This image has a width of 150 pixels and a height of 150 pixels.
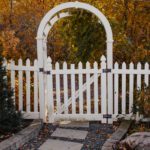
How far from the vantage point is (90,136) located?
705cm

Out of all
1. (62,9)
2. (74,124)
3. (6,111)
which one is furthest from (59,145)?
(62,9)

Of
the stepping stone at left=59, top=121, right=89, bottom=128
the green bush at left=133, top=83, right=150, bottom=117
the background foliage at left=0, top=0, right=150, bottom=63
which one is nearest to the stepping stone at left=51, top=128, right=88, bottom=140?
the stepping stone at left=59, top=121, right=89, bottom=128

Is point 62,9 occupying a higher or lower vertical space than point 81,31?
higher

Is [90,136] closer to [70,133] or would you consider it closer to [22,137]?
[70,133]

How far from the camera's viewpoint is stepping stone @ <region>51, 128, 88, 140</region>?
6994 millimetres

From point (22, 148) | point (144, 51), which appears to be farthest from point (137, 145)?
point (144, 51)

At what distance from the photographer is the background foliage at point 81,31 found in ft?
31.5

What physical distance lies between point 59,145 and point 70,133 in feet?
2.37

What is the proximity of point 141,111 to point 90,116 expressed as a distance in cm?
108

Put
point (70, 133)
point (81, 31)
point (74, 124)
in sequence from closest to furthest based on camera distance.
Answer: point (70, 133) < point (74, 124) < point (81, 31)

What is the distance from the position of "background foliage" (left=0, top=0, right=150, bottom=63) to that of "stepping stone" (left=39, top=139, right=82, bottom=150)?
303 cm

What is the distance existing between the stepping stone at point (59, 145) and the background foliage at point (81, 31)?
303 cm

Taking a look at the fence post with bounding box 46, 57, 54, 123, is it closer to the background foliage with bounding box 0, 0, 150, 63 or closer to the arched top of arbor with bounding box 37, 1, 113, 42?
the arched top of arbor with bounding box 37, 1, 113, 42

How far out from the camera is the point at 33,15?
13.1 m
